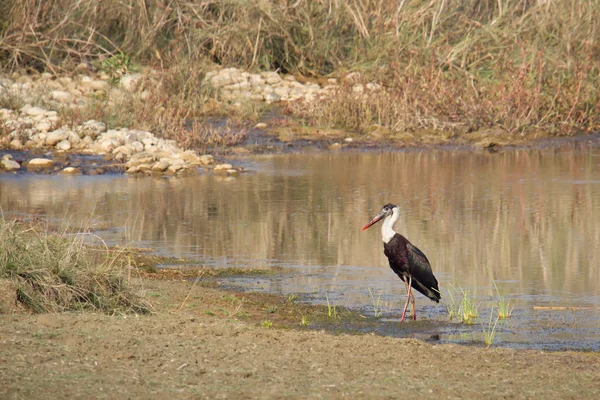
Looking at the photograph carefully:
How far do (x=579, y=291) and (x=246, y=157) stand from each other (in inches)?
400

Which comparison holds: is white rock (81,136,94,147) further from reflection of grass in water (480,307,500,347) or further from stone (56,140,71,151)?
reflection of grass in water (480,307,500,347)

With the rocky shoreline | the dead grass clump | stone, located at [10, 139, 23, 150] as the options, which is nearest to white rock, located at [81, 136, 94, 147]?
the rocky shoreline

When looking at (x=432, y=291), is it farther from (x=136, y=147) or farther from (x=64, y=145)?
(x=64, y=145)

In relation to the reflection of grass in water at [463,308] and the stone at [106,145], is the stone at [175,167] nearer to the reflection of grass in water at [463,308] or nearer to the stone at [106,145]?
the stone at [106,145]

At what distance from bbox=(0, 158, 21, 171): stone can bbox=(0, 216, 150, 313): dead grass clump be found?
31.2ft

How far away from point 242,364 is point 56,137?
1343cm

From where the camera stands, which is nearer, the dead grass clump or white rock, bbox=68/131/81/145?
the dead grass clump

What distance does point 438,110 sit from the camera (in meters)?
21.3

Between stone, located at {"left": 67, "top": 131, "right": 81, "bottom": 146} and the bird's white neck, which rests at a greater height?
the bird's white neck

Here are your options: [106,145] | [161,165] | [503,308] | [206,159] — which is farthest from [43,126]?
[503,308]

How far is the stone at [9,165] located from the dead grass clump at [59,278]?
31.2 feet

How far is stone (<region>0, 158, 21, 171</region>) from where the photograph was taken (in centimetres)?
1764

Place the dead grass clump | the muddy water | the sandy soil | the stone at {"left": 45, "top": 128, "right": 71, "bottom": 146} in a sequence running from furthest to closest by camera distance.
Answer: the stone at {"left": 45, "top": 128, "right": 71, "bottom": 146} → the muddy water → the dead grass clump → the sandy soil

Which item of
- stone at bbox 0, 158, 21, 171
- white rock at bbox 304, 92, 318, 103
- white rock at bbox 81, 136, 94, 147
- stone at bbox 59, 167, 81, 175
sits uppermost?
white rock at bbox 304, 92, 318, 103
